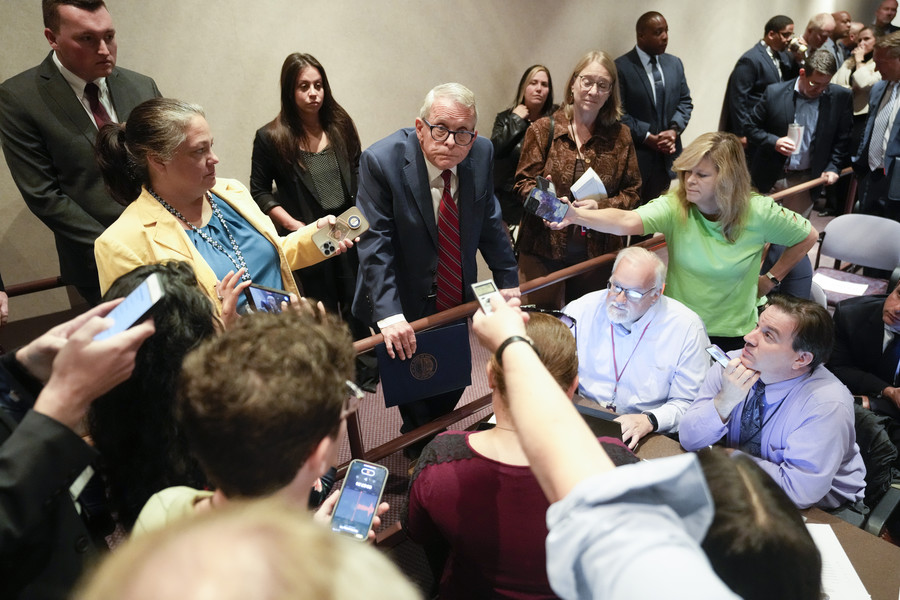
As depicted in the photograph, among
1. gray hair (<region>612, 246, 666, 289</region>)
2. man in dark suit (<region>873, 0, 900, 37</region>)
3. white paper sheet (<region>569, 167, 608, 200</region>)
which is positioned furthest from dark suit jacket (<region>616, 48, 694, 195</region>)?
man in dark suit (<region>873, 0, 900, 37</region>)

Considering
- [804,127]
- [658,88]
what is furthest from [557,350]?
[804,127]

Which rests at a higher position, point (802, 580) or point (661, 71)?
point (661, 71)

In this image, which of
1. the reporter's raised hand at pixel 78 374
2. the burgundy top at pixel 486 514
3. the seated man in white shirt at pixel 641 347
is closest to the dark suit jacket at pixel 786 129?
the seated man in white shirt at pixel 641 347

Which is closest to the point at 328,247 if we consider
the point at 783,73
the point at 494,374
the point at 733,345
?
the point at 494,374

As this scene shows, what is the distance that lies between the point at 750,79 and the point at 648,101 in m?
2.23

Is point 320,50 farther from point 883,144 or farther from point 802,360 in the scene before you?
point 883,144

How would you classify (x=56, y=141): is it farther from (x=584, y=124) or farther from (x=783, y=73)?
(x=783, y=73)

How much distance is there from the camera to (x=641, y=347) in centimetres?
264

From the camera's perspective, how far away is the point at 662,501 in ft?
2.53

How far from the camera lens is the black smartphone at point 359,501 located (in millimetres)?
1403

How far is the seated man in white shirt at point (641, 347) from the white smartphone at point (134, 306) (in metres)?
2.01

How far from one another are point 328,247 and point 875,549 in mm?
2035

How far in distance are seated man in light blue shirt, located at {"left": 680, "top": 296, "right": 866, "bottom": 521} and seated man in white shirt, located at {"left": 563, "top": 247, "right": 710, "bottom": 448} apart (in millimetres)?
217

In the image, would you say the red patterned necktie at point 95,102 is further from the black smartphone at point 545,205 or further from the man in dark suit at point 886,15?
the man in dark suit at point 886,15
